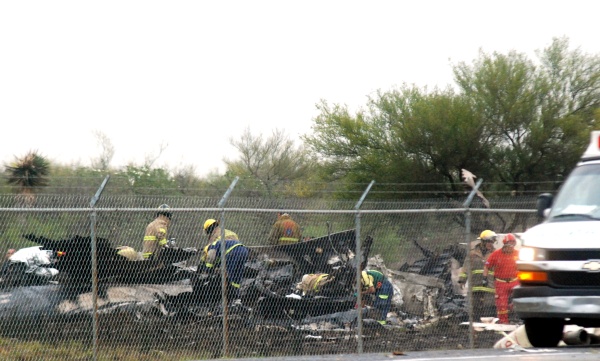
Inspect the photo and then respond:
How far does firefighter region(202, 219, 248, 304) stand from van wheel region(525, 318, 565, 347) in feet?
12.2

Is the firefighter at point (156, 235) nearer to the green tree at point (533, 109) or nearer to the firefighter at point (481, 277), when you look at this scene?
the firefighter at point (481, 277)

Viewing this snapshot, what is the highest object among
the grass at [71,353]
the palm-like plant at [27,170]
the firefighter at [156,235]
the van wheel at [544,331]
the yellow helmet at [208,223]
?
the palm-like plant at [27,170]

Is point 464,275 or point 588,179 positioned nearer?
point 588,179

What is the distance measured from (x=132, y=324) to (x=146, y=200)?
4.78ft

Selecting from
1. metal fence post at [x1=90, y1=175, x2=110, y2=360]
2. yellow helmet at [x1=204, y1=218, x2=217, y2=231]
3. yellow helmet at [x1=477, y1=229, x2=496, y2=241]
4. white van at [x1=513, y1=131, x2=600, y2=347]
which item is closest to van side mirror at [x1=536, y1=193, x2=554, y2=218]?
white van at [x1=513, y1=131, x2=600, y2=347]

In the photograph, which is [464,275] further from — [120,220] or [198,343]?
[120,220]

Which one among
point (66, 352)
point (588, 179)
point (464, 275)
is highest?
point (588, 179)

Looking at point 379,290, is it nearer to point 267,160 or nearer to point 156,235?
point 156,235

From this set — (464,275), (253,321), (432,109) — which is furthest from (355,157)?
(253,321)

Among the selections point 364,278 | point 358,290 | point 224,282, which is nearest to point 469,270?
point 364,278

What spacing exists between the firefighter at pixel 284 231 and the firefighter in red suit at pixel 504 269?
9.94 feet

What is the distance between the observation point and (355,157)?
30938mm

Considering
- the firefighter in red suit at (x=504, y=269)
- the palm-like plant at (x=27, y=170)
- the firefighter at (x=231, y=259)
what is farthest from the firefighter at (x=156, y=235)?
the palm-like plant at (x=27, y=170)

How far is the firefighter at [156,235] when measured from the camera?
36.8ft
